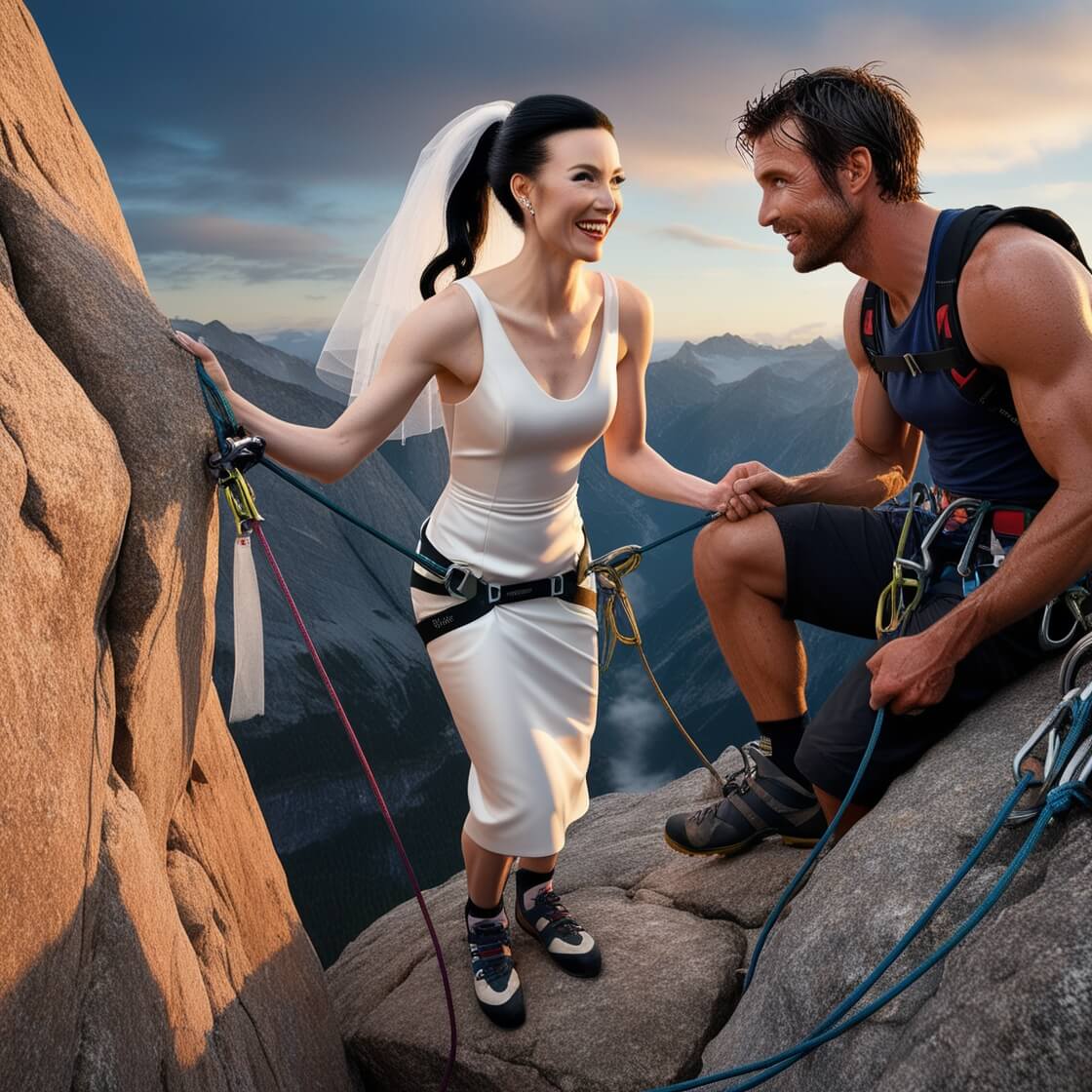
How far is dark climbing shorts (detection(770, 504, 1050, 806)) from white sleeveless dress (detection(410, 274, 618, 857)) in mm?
1056

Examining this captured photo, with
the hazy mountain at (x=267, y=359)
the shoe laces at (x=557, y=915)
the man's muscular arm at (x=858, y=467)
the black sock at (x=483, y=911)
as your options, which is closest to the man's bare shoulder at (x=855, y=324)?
the man's muscular arm at (x=858, y=467)

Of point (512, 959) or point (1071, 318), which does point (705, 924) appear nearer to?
point (512, 959)

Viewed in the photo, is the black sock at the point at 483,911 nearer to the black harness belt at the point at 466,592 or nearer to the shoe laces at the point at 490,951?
the shoe laces at the point at 490,951

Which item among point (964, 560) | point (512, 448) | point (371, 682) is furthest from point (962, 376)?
point (371, 682)

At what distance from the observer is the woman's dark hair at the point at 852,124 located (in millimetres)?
4527

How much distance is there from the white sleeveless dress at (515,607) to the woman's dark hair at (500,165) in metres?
0.52

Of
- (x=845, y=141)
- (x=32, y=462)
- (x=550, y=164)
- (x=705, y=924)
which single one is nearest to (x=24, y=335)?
(x=32, y=462)

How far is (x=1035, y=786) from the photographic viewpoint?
335 cm

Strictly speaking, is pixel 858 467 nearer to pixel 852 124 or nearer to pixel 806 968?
pixel 852 124

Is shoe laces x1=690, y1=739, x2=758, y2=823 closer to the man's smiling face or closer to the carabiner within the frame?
the carabiner

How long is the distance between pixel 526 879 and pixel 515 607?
5.30 feet

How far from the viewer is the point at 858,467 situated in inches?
218

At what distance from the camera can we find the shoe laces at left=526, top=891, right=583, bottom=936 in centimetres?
543

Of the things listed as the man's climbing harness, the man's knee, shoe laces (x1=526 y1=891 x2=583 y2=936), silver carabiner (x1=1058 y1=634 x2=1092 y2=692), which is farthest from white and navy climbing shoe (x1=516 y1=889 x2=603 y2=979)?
silver carabiner (x1=1058 y1=634 x2=1092 y2=692)
